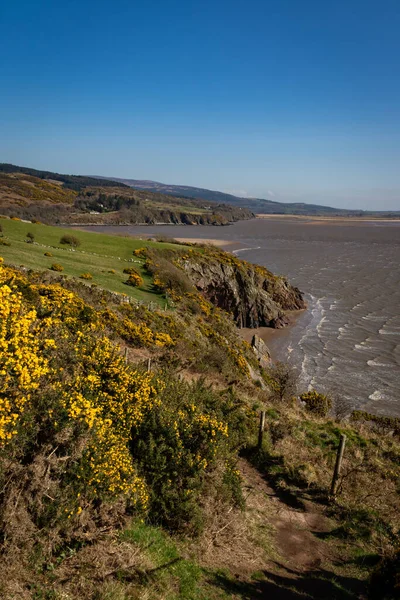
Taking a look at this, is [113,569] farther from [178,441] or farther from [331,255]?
[331,255]

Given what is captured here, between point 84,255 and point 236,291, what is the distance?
15777 millimetres

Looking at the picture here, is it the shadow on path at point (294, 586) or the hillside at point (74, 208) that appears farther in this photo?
the hillside at point (74, 208)

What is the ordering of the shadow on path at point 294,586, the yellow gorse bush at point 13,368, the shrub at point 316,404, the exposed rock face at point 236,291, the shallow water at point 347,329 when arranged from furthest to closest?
the exposed rock face at point 236,291, the shallow water at point 347,329, the shrub at point 316,404, the shadow on path at point 294,586, the yellow gorse bush at point 13,368

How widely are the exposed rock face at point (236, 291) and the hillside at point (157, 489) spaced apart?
24.2 m

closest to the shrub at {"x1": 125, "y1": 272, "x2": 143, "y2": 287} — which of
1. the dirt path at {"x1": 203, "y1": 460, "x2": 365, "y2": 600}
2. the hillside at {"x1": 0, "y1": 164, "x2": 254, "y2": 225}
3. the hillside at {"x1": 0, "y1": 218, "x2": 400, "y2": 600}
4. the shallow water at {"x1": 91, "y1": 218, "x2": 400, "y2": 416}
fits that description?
the shallow water at {"x1": 91, "y1": 218, "x2": 400, "y2": 416}

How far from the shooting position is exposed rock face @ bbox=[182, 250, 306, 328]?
3962cm

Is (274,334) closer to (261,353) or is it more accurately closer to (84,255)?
(261,353)

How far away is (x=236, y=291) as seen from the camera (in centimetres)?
4097

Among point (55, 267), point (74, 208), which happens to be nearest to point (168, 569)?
point (55, 267)

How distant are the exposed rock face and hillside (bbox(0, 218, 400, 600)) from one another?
954 inches

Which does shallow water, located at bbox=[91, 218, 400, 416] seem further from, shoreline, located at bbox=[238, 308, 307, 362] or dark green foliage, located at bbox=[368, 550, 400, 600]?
dark green foliage, located at bbox=[368, 550, 400, 600]

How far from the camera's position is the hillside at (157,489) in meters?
6.20

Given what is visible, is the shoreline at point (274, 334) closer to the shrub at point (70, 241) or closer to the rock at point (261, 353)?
the rock at point (261, 353)

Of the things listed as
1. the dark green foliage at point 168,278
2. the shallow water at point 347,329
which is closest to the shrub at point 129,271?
the dark green foliage at point 168,278
